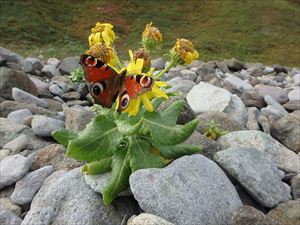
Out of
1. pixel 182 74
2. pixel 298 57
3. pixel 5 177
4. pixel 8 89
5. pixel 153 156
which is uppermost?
pixel 153 156

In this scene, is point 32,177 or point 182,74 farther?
point 182,74

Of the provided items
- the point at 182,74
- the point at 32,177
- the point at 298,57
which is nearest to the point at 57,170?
the point at 32,177

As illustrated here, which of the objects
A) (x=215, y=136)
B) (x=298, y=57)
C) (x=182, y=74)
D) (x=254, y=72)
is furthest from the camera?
(x=298, y=57)

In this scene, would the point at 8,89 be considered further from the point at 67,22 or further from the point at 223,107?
the point at 67,22

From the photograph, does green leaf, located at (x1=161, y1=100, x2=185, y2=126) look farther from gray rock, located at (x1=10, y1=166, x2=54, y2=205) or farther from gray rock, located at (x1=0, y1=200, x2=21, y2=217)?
gray rock, located at (x1=0, y1=200, x2=21, y2=217)

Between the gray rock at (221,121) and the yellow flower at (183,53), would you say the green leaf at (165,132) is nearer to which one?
the yellow flower at (183,53)

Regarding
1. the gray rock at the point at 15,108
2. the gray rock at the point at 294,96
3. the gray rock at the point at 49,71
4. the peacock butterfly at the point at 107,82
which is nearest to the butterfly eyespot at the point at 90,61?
the peacock butterfly at the point at 107,82

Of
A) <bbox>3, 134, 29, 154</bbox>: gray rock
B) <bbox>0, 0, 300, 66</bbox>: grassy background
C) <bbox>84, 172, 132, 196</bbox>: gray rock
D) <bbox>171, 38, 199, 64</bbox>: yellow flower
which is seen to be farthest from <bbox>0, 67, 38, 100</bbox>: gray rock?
<bbox>0, 0, 300, 66</bbox>: grassy background
